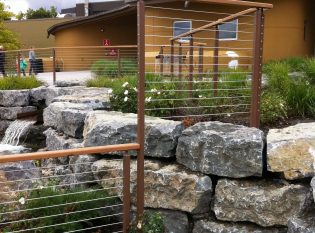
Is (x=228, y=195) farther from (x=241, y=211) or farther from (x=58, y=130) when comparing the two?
(x=58, y=130)

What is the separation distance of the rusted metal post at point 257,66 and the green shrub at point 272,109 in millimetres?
455

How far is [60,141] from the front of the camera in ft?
22.3

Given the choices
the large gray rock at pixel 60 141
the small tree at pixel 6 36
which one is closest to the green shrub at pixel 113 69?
the large gray rock at pixel 60 141

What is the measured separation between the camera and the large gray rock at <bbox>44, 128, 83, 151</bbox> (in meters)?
6.44

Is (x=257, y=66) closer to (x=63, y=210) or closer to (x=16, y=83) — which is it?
(x=63, y=210)

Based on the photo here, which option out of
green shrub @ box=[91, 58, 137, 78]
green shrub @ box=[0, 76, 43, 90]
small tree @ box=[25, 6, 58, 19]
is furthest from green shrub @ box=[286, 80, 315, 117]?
small tree @ box=[25, 6, 58, 19]

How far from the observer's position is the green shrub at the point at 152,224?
4371 millimetres

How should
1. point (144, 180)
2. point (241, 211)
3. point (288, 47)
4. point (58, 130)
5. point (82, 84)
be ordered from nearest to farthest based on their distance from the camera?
point (241, 211) < point (144, 180) < point (58, 130) < point (82, 84) < point (288, 47)

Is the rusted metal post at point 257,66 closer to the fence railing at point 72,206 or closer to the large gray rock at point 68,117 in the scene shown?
the fence railing at point 72,206

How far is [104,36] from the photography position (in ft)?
80.5

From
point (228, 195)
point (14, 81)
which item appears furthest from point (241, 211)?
point (14, 81)

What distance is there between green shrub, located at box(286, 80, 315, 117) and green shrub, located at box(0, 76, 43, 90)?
8347 mm

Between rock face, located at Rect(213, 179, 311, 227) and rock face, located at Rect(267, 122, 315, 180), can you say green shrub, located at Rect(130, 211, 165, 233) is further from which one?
rock face, located at Rect(267, 122, 315, 180)

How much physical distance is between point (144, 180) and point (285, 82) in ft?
8.36
